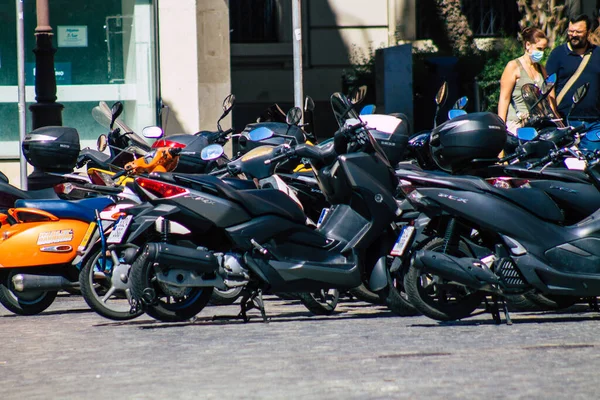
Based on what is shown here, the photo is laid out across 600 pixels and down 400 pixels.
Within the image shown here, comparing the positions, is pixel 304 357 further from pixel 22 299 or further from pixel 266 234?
pixel 22 299

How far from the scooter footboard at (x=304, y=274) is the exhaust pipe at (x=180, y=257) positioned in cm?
26

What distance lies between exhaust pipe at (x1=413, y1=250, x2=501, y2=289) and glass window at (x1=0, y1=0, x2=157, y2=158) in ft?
31.8

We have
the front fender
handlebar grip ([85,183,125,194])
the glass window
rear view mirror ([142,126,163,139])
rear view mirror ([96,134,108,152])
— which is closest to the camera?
the front fender

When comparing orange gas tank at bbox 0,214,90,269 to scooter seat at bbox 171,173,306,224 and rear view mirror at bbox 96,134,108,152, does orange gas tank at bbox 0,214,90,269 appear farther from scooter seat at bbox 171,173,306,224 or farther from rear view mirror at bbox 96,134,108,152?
rear view mirror at bbox 96,134,108,152

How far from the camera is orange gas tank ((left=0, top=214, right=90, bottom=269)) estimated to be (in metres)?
8.36

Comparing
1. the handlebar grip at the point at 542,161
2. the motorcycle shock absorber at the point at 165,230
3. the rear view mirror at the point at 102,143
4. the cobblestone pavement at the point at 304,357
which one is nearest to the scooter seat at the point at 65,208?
the cobblestone pavement at the point at 304,357

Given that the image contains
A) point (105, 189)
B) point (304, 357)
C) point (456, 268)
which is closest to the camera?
Answer: point (304, 357)

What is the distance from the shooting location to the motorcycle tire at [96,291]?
26.3 ft

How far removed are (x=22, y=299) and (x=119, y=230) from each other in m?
1.29

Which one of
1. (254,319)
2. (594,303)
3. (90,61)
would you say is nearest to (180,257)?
(254,319)

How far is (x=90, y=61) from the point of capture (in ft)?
54.3

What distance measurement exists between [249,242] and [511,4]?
60.0ft

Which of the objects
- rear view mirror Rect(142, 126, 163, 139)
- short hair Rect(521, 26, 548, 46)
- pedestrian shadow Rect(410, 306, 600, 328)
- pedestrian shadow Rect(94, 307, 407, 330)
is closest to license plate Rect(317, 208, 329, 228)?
pedestrian shadow Rect(94, 307, 407, 330)

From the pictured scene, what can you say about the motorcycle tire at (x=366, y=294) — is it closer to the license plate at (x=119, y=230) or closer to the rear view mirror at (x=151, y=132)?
the license plate at (x=119, y=230)
